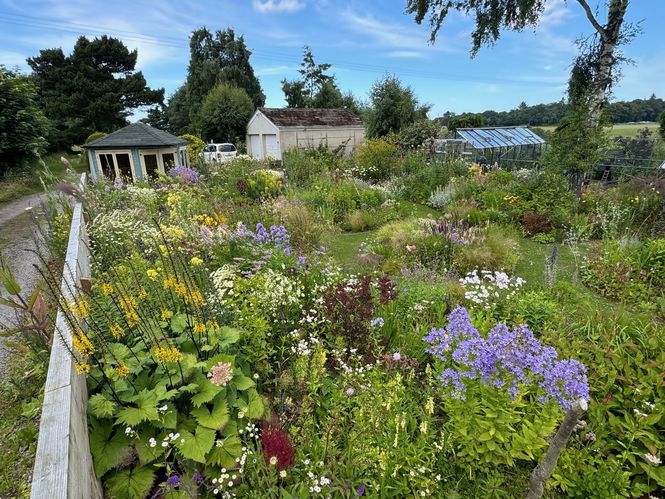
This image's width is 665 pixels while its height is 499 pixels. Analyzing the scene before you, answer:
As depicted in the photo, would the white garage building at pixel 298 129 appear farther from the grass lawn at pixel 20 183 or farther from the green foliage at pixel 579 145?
the green foliage at pixel 579 145

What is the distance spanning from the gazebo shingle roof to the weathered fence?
457 inches

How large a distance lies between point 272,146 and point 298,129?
225 cm

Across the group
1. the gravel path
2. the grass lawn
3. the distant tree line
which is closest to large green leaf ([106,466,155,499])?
the gravel path

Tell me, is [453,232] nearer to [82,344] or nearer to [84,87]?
[82,344]

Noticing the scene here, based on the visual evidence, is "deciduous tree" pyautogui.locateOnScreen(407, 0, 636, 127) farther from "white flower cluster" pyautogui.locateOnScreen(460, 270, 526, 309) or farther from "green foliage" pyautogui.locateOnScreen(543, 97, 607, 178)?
"white flower cluster" pyautogui.locateOnScreen(460, 270, 526, 309)

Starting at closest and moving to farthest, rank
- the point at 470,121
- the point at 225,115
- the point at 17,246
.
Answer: the point at 17,246 < the point at 225,115 < the point at 470,121

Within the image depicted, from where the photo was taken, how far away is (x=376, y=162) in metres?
13.6

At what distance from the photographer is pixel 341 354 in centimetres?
298

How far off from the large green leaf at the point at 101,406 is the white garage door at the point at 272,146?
2324 centimetres

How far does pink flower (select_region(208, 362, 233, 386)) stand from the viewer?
211 centimetres

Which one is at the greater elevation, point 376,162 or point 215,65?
point 215,65

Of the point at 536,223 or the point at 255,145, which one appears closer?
the point at 536,223

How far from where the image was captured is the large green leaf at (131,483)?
1923 mm

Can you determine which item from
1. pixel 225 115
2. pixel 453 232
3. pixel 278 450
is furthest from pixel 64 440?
pixel 225 115
